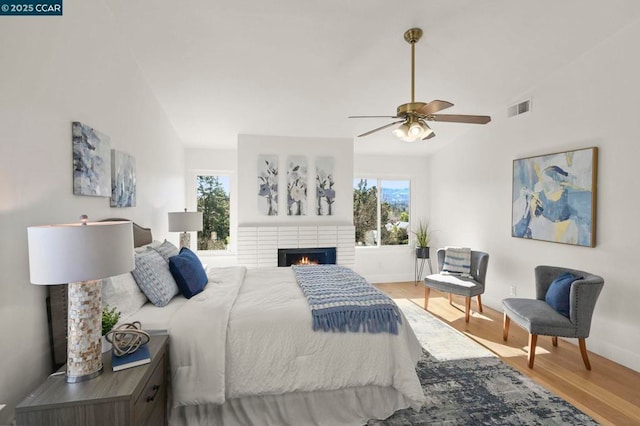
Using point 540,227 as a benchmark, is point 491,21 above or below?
above

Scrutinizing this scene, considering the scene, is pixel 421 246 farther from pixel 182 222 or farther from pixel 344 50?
pixel 182 222

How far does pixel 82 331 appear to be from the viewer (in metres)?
1.37

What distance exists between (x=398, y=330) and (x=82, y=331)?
1.80 meters

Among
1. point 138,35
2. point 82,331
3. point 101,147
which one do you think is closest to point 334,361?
point 82,331

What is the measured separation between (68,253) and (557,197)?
427cm

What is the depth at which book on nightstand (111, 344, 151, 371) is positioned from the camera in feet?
4.73

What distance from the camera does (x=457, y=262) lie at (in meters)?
4.31

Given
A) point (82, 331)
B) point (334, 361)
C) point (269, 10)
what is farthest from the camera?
point (269, 10)

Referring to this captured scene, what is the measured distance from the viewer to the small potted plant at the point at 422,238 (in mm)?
5508

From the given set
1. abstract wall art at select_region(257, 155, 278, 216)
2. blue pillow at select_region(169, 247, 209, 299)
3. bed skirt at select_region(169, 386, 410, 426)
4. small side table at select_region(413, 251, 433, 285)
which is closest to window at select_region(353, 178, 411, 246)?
small side table at select_region(413, 251, 433, 285)

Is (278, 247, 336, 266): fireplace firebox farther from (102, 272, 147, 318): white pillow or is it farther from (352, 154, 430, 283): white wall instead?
(102, 272, 147, 318): white pillow

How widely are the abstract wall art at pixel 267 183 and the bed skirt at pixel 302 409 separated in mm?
3336

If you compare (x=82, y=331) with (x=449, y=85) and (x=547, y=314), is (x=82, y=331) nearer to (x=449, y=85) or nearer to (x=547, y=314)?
(x=547, y=314)

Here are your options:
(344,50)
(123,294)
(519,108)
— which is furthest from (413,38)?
(123,294)
